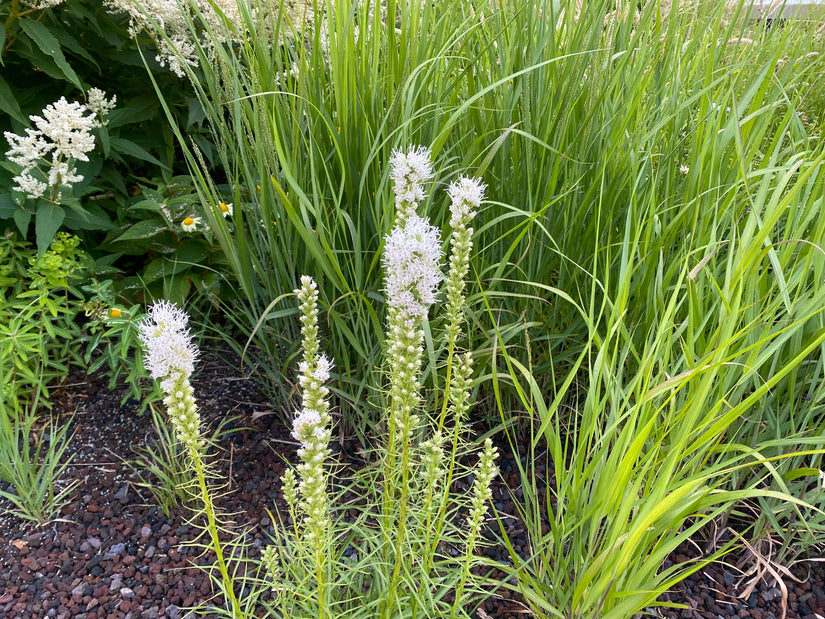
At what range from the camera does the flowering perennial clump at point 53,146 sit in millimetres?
2275

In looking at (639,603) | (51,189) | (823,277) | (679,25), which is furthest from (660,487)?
(51,189)

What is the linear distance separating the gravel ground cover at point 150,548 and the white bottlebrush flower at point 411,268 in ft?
3.07

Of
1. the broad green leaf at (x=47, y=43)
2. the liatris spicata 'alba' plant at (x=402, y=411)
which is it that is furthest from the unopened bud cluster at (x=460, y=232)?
the broad green leaf at (x=47, y=43)

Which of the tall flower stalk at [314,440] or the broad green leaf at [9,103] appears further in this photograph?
the broad green leaf at [9,103]

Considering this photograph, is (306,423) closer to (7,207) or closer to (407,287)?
(407,287)

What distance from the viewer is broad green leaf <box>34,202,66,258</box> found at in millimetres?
2273

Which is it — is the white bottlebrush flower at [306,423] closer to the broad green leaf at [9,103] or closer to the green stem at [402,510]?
the green stem at [402,510]

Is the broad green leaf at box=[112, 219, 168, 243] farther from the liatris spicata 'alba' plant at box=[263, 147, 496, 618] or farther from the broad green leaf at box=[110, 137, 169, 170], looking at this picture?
the liatris spicata 'alba' plant at box=[263, 147, 496, 618]

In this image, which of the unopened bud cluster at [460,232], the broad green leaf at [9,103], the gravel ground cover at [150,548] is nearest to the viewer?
the unopened bud cluster at [460,232]

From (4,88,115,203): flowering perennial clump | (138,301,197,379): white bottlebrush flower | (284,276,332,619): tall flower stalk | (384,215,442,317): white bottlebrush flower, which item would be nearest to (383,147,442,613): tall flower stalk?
(384,215,442,317): white bottlebrush flower

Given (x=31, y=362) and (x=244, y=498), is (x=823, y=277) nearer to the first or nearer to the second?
(x=244, y=498)

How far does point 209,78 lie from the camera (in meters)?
1.96

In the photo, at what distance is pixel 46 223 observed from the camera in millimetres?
2324

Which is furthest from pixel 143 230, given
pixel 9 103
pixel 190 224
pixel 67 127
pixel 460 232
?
pixel 460 232
